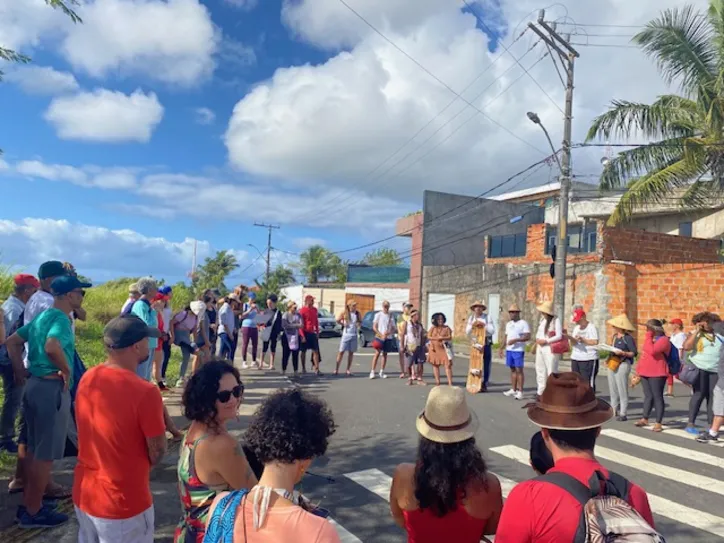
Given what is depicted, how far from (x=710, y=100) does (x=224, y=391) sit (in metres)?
16.0

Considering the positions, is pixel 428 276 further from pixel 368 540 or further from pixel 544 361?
pixel 368 540

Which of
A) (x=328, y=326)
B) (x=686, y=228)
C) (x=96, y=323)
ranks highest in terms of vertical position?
(x=686, y=228)

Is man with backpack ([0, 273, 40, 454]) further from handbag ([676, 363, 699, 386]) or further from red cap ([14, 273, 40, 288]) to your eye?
handbag ([676, 363, 699, 386])

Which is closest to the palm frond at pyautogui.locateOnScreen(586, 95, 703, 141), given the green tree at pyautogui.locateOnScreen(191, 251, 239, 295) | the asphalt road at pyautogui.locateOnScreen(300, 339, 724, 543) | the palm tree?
the palm tree

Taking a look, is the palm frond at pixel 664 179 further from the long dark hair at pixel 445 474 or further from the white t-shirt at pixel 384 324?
the long dark hair at pixel 445 474

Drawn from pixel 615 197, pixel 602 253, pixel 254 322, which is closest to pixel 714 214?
pixel 615 197

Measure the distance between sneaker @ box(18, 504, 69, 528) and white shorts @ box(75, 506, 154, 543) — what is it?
5.62ft

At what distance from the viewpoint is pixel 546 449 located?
8.74 ft

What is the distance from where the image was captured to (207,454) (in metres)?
2.48

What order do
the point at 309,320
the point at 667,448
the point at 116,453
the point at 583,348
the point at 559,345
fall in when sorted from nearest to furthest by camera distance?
the point at 116,453, the point at 667,448, the point at 583,348, the point at 559,345, the point at 309,320

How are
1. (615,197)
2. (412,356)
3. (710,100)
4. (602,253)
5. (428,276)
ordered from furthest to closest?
(428,276) → (615,197) → (602,253) → (710,100) → (412,356)

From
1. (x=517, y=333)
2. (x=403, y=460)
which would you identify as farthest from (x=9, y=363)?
(x=517, y=333)

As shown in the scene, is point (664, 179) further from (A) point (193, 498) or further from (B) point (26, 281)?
(A) point (193, 498)

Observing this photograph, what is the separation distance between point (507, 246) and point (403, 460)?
2030 cm
